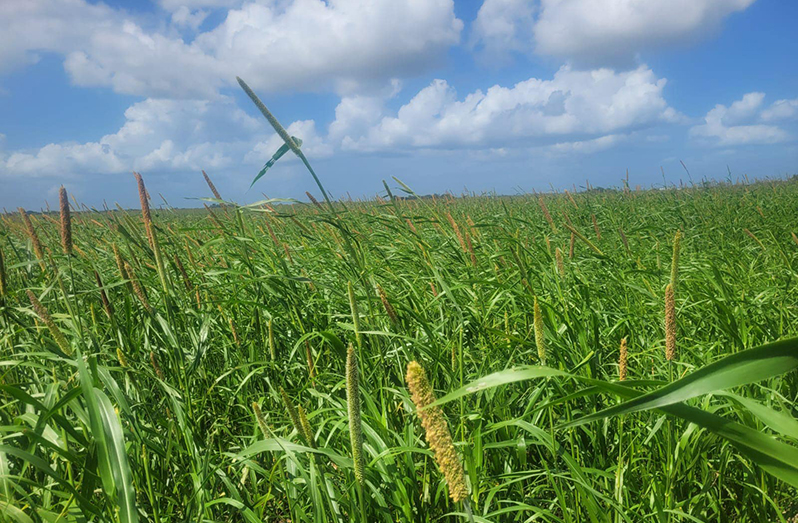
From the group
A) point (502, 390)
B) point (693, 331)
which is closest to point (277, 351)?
point (502, 390)

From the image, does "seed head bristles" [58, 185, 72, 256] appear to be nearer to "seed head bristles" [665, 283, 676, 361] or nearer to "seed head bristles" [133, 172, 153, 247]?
"seed head bristles" [133, 172, 153, 247]

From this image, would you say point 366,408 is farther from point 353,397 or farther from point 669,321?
point 669,321

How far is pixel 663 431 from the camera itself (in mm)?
1517

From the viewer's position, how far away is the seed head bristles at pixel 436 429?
0.71m

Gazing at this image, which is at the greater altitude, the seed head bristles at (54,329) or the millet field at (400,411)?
the seed head bristles at (54,329)

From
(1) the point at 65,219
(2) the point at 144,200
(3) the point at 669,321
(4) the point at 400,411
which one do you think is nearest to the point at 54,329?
(1) the point at 65,219

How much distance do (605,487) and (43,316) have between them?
169 centimetres

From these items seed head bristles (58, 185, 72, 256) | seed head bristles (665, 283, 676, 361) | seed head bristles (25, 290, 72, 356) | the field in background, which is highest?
seed head bristles (58, 185, 72, 256)

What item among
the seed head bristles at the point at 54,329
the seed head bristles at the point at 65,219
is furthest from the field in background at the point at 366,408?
the seed head bristles at the point at 65,219

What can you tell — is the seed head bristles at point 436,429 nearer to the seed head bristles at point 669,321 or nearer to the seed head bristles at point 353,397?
the seed head bristles at point 353,397

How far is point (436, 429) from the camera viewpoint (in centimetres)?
72

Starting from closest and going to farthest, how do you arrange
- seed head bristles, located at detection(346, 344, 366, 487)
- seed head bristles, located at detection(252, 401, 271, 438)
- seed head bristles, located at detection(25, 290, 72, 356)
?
seed head bristles, located at detection(346, 344, 366, 487) → seed head bristles, located at detection(252, 401, 271, 438) → seed head bristles, located at detection(25, 290, 72, 356)

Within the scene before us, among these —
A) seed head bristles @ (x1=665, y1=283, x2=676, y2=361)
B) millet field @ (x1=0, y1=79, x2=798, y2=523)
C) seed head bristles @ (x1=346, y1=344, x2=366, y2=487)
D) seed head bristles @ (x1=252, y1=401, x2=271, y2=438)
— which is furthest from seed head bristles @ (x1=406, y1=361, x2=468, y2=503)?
seed head bristles @ (x1=665, y1=283, x2=676, y2=361)

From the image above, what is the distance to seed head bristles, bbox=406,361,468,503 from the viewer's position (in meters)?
0.71
